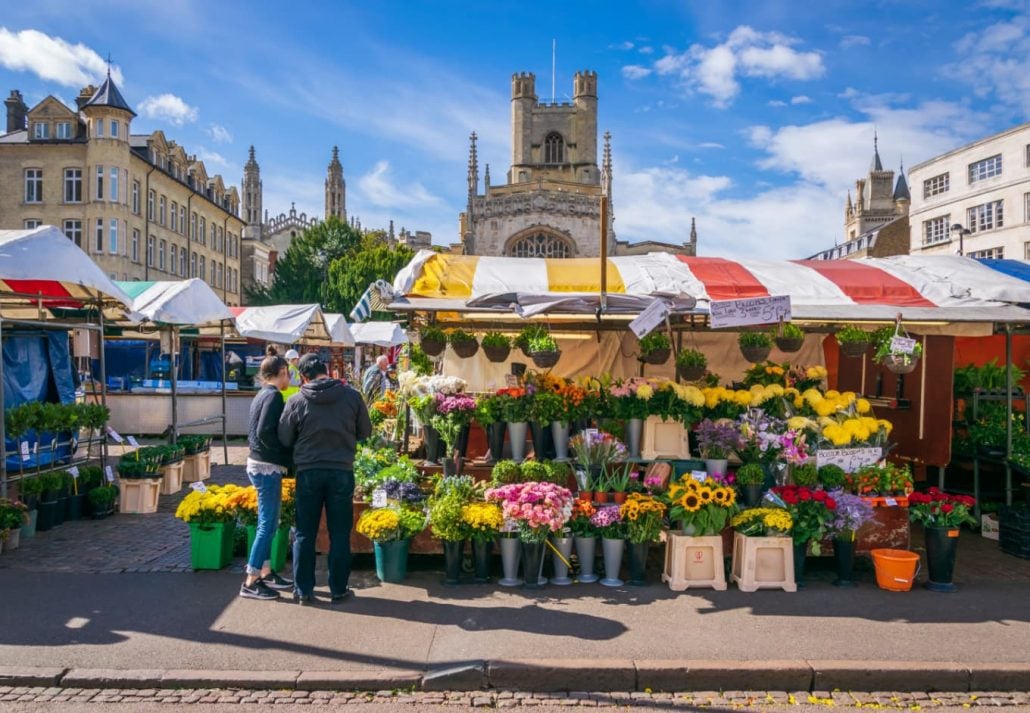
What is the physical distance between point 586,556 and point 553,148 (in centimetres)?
7059

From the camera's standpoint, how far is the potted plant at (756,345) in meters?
8.24

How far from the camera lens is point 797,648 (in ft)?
17.0

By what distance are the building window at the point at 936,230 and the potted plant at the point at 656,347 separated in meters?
46.6

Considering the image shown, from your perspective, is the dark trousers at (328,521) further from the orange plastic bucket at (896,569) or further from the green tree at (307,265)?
the green tree at (307,265)

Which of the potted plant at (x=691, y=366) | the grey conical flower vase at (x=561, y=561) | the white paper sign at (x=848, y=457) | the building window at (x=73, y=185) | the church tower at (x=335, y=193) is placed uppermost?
the church tower at (x=335, y=193)

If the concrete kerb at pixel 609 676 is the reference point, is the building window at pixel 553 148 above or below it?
above

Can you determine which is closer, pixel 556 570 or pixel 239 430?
pixel 556 570

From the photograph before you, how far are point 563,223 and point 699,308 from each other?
164 feet

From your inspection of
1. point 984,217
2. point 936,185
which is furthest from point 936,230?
point 984,217

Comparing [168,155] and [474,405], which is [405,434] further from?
[168,155]

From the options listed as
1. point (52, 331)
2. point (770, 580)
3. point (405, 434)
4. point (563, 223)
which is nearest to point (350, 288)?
point (563, 223)

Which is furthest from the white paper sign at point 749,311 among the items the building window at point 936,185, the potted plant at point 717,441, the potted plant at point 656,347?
the building window at point 936,185

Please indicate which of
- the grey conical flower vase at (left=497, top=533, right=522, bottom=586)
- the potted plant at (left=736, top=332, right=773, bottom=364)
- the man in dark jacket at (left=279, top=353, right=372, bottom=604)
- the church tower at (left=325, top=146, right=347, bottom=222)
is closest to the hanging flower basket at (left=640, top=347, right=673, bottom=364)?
the potted plant at (left=736, top=332, right=773, bottom=364)

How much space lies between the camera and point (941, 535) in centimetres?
648
